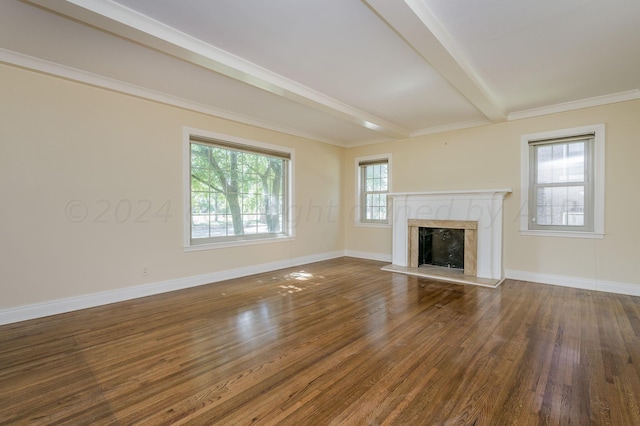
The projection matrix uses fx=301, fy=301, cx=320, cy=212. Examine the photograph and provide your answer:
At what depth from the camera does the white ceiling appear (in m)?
2.27

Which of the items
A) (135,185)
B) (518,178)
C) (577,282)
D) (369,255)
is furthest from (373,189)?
(135,185)

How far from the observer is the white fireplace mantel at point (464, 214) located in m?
4.72

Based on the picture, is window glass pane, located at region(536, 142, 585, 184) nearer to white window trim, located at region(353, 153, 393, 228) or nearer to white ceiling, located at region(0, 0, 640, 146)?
white ceiling, located at region(0, 0, 640, 146)

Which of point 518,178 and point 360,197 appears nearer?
point 518,178

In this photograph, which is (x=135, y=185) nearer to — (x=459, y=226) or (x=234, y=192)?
(x=234, y=192)

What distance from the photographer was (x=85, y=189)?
11.3 feet

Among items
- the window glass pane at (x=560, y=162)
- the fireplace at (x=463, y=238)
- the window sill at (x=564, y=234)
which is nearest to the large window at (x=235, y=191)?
the fireplace at (x=463, y=238)

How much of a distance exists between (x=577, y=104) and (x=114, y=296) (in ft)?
21.9

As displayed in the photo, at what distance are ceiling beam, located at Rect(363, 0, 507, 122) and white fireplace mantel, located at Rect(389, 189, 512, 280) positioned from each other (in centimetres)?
180

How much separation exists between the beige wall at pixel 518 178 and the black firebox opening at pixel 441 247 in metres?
0.71

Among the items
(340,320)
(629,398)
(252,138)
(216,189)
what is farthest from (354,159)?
(629,398)

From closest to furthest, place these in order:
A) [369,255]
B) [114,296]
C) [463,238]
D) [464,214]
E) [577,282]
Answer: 1. [114,296]
2. [577,282]
3. [464,214]
4. [463,238]
5. [369,255]

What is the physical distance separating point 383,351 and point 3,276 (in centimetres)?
373

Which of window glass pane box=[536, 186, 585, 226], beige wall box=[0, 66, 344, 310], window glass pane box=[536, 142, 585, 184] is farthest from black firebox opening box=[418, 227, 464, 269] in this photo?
beige wall box=[0, 66, 344, 310]
